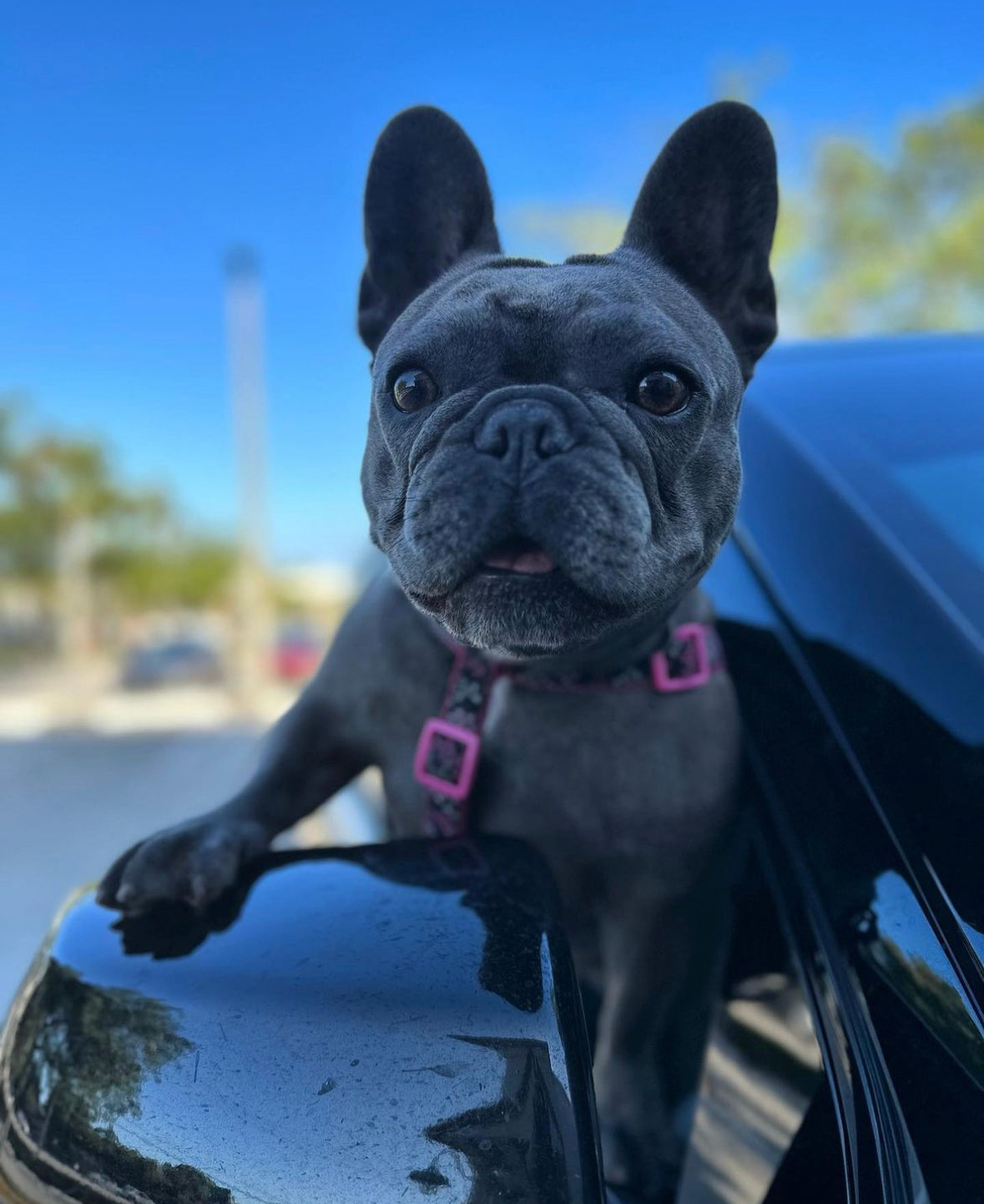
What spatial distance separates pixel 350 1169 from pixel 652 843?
57 centimetres

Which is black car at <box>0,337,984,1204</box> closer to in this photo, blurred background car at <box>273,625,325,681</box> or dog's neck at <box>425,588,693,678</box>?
dog's neck at <box>425,588,693,678</box>

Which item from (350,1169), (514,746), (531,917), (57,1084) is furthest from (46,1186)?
(514,746)


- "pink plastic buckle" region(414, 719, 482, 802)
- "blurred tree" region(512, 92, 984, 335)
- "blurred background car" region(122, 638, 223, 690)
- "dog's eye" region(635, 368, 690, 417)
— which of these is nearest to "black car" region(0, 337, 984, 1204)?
"pink plastic buckle" region(414, 719, 482, 802)

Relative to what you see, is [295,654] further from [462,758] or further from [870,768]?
[870,768]

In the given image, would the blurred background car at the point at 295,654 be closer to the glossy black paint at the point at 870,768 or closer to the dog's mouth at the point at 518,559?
the glossy black paint at the point at 870,768

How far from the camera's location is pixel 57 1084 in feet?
2.77

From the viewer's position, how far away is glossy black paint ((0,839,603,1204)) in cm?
72

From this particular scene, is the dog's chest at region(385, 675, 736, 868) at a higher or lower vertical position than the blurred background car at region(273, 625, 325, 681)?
higher

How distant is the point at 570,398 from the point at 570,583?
0.59 ft

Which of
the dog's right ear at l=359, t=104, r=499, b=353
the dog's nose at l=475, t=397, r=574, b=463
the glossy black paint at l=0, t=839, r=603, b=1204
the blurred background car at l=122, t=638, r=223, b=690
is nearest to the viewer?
the glossy black paint at l=0, t=839, r=603, b=1204

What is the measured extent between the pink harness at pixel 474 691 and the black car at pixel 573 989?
0.32 ft

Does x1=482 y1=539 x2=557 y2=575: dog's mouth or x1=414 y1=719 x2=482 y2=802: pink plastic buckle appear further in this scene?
x1=414 y1=719 x2=482 y2=802: pink plastic buckle

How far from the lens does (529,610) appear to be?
958 mm

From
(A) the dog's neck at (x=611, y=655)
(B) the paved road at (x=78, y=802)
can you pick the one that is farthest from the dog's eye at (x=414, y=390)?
(B) the paved road at (x=78, y=802)
